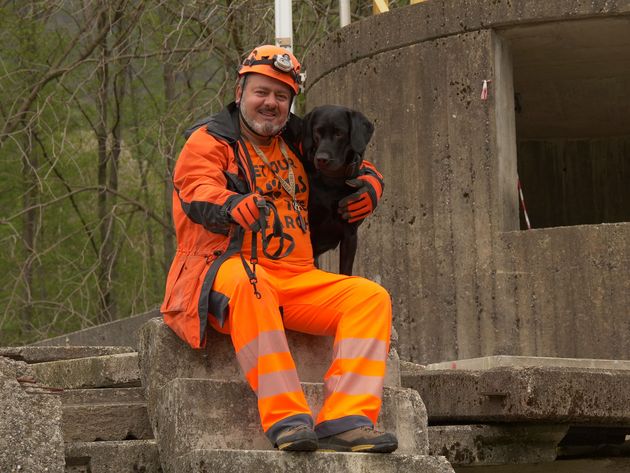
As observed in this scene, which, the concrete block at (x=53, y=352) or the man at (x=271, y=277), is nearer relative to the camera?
the man at (x=271, y=277)

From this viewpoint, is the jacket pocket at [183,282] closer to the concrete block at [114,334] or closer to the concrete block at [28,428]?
the concrete block at [28,428]

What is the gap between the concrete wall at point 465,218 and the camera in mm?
8531

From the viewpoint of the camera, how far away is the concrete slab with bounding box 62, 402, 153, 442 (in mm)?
5555

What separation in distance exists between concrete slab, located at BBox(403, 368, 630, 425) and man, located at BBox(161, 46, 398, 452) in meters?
1.37

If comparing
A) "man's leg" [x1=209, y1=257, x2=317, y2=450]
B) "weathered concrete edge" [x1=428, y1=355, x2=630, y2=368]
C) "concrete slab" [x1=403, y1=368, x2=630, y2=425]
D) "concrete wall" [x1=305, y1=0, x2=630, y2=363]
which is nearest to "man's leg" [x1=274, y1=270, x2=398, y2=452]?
"man's leg" [x1=209, y1=257, x2=317, y2=450]

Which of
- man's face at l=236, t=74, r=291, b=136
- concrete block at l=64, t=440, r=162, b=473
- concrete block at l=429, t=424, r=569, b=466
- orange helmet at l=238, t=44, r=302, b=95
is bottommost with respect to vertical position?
concrete block at l=429, t=424, r=569, b=466

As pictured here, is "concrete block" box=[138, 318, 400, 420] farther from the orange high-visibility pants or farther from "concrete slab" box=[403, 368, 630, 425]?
"concrete slab" box=[403, 368, 630, 425]

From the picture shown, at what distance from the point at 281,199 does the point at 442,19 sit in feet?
13.3

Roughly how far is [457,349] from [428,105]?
173 centimetres

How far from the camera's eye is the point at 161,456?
5.06m

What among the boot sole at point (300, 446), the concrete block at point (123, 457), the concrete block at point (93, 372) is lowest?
the concrete block at point (123, 457)

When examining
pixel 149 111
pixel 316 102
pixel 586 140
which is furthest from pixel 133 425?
pixel 149 111

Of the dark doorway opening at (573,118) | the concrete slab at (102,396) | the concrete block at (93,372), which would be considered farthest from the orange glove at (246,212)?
the dark doorway opening at (573,118)

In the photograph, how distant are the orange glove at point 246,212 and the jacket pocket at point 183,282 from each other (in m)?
0.30
